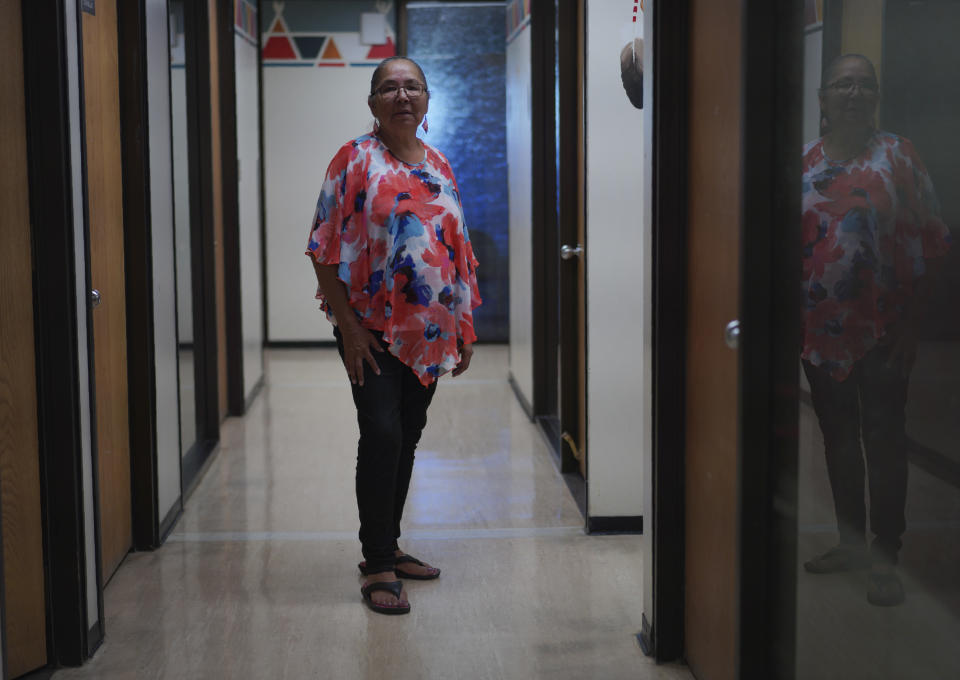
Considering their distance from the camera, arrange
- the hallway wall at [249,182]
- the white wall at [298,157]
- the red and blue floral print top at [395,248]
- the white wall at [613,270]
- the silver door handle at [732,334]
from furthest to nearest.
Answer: the white wall at [298,157]
the hallway wall at [249,182]
the white wall at [613,270]
the red and blue floral print top at [395,248]
the silver door handle at [732,334]

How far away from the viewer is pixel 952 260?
1.88m

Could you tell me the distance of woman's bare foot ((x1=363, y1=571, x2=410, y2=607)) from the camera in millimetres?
3080

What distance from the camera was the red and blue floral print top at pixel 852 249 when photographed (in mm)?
2051

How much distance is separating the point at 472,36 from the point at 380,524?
5313mm

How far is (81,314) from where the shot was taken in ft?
8.90

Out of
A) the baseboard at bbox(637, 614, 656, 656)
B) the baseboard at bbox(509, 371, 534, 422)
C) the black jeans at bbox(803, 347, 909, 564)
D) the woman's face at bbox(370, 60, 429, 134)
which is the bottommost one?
the baseboard at bbox(637, 614, 656, 656)

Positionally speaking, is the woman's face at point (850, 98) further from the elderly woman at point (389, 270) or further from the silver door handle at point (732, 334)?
the elderly woman at point (389, 270)

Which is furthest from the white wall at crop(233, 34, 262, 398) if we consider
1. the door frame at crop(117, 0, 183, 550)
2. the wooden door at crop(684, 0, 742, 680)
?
the wooden door at crop(684, 0, 742, 680)

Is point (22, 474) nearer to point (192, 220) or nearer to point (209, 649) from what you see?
point (209, 649)

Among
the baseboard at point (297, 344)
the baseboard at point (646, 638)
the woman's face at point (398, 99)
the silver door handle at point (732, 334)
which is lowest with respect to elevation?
the baseboard at point (646, 638)

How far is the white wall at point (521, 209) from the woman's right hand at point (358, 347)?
240 centimetres

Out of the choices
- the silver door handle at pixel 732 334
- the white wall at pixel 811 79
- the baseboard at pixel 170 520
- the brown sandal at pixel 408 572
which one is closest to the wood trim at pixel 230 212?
the baseboard at pixel 170 520

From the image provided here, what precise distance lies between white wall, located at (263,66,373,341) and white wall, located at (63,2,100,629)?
504cm

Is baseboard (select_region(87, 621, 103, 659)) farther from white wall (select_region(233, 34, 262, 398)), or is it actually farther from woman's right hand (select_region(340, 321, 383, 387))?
white wall (select_region(233, 34, 262, 398))
